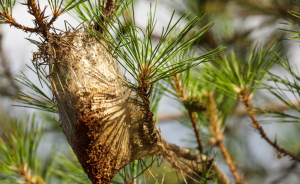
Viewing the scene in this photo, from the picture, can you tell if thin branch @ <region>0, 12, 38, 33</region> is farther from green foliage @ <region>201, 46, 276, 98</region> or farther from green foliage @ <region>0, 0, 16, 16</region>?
green foliage @ <region>201, 46, 276, 98</region>

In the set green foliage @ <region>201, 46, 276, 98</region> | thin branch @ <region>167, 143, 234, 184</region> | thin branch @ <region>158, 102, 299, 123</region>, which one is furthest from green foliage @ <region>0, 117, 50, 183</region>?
thin branch @ <region>158, 102, 299, 123</region>

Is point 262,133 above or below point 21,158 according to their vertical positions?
above

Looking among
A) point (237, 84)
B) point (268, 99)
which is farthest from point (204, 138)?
point (268, 99)

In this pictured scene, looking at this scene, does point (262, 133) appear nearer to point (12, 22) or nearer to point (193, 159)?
point (193, 159)

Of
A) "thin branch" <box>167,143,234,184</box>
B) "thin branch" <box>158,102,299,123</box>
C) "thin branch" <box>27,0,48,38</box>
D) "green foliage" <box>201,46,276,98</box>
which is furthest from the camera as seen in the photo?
"thin branch" <box>158,102,299,123</box>

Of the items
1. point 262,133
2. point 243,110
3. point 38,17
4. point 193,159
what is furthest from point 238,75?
point 243,110

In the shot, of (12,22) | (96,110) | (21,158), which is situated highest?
(12,22)

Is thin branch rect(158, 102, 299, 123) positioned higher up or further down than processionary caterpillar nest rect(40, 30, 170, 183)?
higher up

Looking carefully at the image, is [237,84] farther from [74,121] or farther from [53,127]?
[53,127]

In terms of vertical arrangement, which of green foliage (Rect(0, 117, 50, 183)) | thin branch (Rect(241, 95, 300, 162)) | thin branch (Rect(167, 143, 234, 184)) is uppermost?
thin branch (Rect(241, 95, 300, 162))
